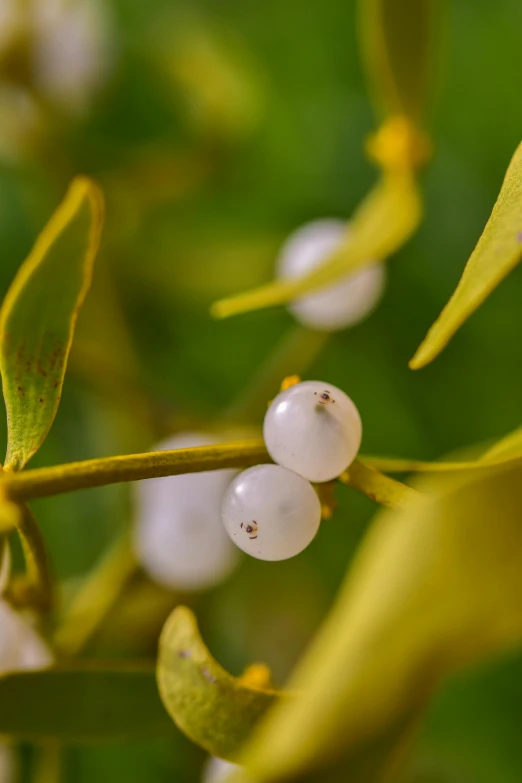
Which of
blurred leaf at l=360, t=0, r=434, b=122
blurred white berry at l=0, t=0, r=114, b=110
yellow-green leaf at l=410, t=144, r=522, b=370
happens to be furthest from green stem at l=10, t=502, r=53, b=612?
blurred white berry at l=0, t=0, r=114, b=110

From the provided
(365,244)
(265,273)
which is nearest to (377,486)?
(365,244)

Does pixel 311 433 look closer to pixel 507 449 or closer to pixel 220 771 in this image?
pixel 507 449

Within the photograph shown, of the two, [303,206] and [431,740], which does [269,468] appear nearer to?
[431,740]

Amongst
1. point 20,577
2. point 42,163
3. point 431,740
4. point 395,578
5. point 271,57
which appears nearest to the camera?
point 395,578

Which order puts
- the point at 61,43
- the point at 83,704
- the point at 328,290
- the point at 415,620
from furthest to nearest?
1. the point at 61,43
2. the point at 328,290
3. the point at 83,704
4. the point at 415,620

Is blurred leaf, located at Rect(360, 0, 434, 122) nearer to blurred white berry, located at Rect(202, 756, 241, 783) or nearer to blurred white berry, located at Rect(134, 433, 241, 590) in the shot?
blurred white berry, located at Rect(134, 433, 241, 590)

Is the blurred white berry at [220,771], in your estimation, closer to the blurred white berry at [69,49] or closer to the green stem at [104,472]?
the green stem at [104,472]

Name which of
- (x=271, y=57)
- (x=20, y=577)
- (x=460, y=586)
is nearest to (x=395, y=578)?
(x=460, y=586)
